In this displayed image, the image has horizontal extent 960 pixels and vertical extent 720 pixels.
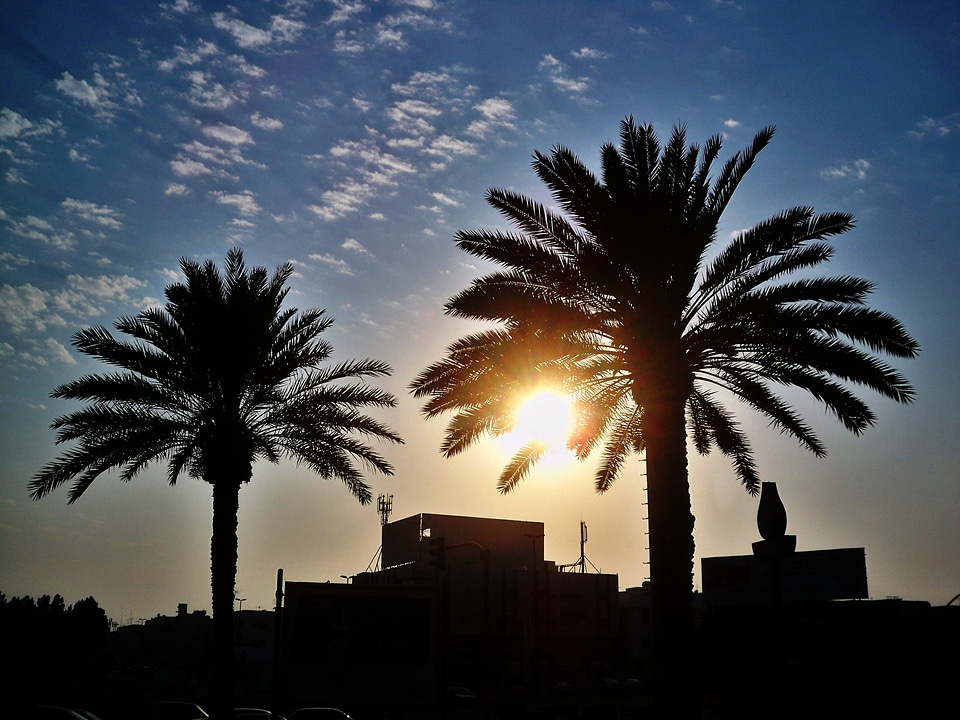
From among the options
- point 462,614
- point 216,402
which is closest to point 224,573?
point 216,402

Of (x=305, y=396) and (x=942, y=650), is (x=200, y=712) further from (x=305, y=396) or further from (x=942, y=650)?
(x=942, y=650)

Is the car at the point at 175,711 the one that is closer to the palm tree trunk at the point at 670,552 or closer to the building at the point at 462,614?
the building at the point at 462,614

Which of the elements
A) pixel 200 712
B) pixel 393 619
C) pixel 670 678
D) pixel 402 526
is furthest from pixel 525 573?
pixel 670 678

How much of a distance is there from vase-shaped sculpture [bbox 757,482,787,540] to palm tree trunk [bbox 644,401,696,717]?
1904mm

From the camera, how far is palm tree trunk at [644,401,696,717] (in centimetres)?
1523

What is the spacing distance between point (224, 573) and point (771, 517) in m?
14.0

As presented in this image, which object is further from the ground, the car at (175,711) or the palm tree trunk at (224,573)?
the palm tree trunk at (224,573)

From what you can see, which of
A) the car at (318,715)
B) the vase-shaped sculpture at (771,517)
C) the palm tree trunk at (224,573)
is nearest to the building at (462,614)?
the car at (318,715)

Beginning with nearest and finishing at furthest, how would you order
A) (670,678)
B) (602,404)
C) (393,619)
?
(670,678)
(602,404)
(393,619)

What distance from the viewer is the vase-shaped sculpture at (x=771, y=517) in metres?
16.9

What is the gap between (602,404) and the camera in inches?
818

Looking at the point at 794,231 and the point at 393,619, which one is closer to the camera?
the point at 794,231

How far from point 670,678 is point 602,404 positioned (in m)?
7.36

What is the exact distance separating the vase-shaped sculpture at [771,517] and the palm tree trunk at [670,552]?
6.25 ft
